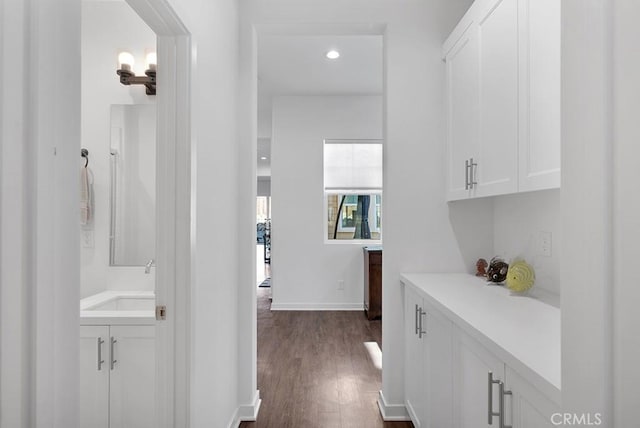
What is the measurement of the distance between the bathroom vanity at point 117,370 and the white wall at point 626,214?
5.83 feet

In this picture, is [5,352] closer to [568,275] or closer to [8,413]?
[8,413]

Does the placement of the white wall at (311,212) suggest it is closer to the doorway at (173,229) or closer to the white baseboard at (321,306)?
the white baseboard at (321,306)

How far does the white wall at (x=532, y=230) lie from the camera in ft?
5.77

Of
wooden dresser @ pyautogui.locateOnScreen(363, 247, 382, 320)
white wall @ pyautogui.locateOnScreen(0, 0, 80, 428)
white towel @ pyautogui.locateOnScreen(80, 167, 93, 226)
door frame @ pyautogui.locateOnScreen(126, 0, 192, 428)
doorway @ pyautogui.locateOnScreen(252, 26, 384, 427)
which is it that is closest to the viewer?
white wall @ pyautogui.locateOnScreen(0, 0, 80, 428)

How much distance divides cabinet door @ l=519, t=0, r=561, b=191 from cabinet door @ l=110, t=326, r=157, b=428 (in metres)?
1.79

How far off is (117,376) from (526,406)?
170cm

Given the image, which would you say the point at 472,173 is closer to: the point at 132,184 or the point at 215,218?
the point at 215,218

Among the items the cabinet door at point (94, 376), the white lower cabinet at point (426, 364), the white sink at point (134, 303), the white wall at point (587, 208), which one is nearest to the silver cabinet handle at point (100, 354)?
the cabinet door at point (94, 376)

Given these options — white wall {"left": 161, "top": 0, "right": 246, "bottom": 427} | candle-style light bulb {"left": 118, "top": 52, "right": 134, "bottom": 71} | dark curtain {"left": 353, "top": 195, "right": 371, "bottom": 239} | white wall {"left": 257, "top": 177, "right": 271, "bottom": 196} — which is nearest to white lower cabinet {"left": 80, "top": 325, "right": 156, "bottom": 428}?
white wall {"left": 161, "top": 0, "right": 246, "bottom": 427}

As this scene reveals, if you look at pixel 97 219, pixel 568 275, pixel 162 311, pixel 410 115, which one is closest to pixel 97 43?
pixel 97 219

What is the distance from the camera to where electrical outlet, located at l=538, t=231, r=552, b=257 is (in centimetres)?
180

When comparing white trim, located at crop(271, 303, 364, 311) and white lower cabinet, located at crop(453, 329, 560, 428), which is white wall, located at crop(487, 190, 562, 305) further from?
white trim, located at crop(271, 303, 364, 311)

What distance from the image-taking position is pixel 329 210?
5.21m

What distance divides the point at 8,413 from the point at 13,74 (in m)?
0.53
